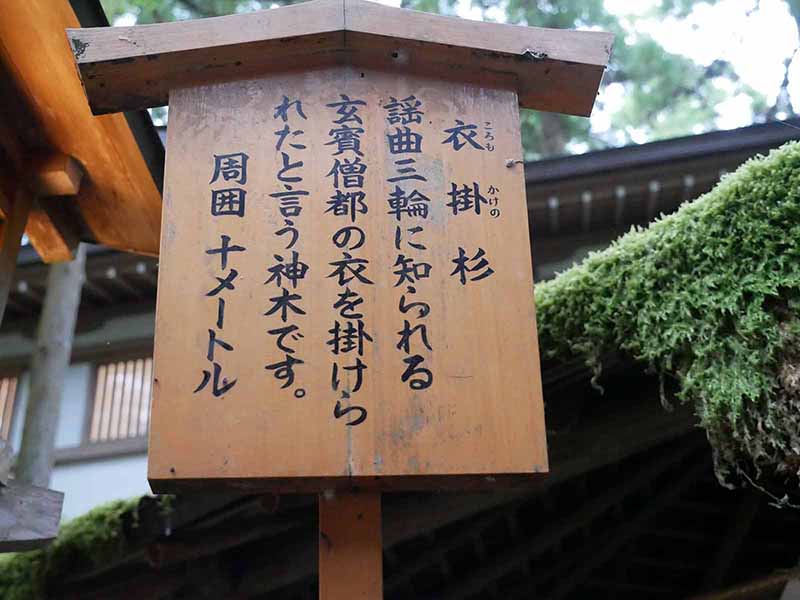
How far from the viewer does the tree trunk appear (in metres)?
6.27

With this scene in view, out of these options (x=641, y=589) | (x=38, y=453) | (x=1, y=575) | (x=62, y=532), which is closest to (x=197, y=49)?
(x=62, y=532)

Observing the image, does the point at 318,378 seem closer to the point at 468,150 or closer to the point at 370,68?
the point at 468,150

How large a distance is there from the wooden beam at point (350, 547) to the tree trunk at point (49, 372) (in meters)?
4.07

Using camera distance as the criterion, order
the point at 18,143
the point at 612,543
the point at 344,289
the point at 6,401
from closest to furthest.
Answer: the point at 344,289 < the point at 18,143 < the point at 612,543 < the point at 6,401

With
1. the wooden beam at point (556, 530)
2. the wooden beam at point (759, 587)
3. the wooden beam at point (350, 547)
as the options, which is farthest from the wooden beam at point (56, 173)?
the wooden beam at point (759, 587)

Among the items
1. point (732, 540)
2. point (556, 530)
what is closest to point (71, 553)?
point (556, 530)

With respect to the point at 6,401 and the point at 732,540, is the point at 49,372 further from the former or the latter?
the point at 732,540

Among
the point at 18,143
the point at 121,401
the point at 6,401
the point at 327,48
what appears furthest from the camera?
the point at 6,401

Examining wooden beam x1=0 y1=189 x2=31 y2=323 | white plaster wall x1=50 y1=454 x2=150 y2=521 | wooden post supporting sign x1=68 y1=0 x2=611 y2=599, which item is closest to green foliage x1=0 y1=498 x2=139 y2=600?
wooden beam x1=0 y1=189 x2=31 y2=323

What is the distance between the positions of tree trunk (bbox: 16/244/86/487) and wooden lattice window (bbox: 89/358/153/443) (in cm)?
118

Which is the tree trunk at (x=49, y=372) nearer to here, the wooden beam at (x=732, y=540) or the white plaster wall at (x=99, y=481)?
the white plaster wall at (x=99, y=481)

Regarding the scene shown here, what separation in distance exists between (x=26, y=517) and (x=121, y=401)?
449 centimetres

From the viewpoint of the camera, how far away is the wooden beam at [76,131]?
363 centimetres

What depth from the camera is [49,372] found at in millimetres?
6566
